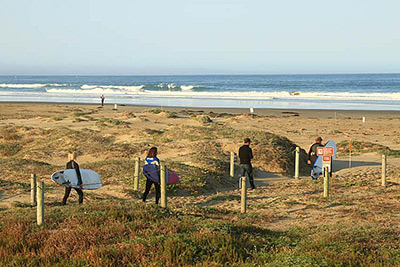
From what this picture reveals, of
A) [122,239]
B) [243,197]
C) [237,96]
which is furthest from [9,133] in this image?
[237,96]

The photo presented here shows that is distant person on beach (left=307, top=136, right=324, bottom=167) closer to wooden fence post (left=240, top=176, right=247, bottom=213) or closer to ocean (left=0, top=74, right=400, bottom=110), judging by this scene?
wooden fence post (left=240, top=176, right=247, bottom=213)

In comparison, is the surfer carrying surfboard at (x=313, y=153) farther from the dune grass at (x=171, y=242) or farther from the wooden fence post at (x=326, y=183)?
the dune grass at (x=171, y=242)

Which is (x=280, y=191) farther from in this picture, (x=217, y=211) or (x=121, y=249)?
(x=121, y=249)

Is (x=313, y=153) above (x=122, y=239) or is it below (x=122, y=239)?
above

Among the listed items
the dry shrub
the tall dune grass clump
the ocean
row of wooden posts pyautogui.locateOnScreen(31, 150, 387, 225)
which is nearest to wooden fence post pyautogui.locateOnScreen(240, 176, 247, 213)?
row of wooden posts pyautogui.locateOnScreen(31, 150, 387, 225)

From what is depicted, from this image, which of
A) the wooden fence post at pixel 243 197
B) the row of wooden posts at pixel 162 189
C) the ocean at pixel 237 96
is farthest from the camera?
the ocean at pixel 237 96

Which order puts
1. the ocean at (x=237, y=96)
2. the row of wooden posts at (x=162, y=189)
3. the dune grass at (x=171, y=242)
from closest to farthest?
the dune grass at (x=171, y=242), the row of wooden posts at (x=162, y=189), the ocean at (x=237, y=96)

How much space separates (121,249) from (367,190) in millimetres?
11034

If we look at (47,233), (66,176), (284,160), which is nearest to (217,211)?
(66,176)

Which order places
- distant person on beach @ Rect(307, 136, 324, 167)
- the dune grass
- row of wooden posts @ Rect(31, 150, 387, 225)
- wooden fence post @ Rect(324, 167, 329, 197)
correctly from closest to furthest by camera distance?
the dune grass, row of wooden posts @ Rect(31, 150, 387, 225), wooden fence post @ Rect(324, 167, 329, 197), distant person on beach @ Rect(307, 136, 324, 167)

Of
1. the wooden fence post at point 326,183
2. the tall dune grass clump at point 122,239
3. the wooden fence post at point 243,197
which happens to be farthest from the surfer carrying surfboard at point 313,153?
the tall dune grass clump at point 122,239

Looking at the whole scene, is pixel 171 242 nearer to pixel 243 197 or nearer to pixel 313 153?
pixel 243 197

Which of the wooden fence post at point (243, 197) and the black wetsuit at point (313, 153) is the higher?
the black wetsuit at point (313, 153)

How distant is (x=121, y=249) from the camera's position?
8.34 m
